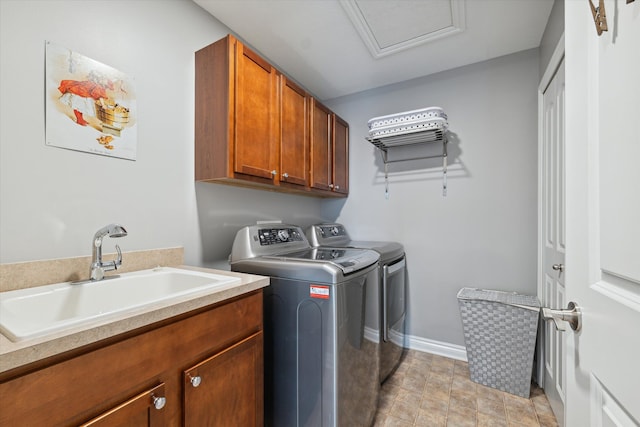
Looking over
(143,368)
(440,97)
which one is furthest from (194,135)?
(440,97)

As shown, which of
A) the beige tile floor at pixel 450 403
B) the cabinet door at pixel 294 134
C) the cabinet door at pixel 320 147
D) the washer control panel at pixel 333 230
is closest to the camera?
the beige tile floor at pixel 450 403

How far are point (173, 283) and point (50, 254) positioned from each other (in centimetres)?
46

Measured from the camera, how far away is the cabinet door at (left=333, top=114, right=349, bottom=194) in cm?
254

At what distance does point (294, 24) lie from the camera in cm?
181

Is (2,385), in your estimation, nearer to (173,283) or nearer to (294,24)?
(173,283)

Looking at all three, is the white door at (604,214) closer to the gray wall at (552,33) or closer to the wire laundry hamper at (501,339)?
the gray wall at (552,33)

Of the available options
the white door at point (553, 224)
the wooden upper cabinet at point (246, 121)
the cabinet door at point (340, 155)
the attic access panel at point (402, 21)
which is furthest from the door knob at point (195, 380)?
the attic access panel at point (402, 21)

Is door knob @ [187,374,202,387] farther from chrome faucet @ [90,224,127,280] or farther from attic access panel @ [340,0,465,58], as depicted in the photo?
attic access panel @ [340,0,465,58]

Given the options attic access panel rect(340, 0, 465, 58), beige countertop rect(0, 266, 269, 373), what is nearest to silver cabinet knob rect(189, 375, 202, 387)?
beige countertop rect(0, 266, 269, 373)

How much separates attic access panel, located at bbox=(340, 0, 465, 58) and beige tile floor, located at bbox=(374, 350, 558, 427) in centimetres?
244

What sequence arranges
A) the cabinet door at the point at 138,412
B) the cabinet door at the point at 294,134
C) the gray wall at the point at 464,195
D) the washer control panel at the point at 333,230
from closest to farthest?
the cabinet door at the point at 138,412 → the cabinet door at the point at 294,134 → the gray wall at the point at 464,195 → the washer control panel at the point at 333,230

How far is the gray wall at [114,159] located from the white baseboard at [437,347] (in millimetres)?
1823

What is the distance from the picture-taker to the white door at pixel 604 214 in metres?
0.41

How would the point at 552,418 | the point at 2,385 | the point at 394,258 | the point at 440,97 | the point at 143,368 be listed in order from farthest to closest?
the point at 440,97
the point at 394,258
the point at 552,418
the point at 143,368
the point at 2,385
